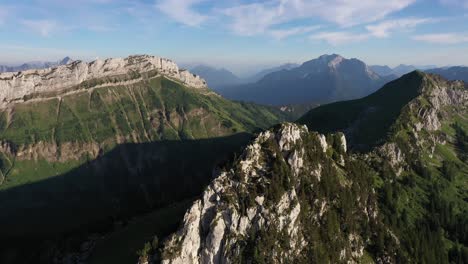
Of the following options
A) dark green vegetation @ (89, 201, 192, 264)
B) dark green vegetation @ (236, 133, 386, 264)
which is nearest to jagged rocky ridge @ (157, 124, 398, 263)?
dark green vegetation @ (236, 133, 386, 264)

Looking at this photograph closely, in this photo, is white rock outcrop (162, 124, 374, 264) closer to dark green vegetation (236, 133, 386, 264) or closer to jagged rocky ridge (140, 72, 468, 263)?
jagged rocky ridge (140, 72, 468, 263)

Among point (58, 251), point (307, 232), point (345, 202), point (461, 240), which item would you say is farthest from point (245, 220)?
point (461, 240)

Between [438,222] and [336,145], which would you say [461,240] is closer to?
[438,222]

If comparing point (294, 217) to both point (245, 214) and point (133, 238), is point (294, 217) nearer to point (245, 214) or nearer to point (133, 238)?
point (245, 214)

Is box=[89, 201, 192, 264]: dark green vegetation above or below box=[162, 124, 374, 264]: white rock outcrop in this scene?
below

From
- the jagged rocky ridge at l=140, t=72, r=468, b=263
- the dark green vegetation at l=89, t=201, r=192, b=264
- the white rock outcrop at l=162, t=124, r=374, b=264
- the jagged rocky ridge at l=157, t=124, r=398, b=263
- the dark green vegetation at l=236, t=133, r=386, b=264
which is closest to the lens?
the white rock outcrop at l=162, t=124, r=374, b=264

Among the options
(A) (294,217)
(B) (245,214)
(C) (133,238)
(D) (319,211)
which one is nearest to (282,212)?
→ (A) (294,217)

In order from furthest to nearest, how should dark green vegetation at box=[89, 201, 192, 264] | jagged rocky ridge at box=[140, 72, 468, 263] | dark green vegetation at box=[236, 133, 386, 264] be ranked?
dark green vegetation at box=[89, 201, 192, 264], dark green vegetation at box=[236, 133, 386, 264], jagged rocky ridge at box=[140, 72, 468, 263]

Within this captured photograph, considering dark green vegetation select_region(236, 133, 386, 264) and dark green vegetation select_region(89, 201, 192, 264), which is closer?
dark green vegetation select_region(236, 133, 386, 264)

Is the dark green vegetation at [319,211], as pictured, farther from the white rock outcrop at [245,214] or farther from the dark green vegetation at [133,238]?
the dark green vegetation at [133,238]
